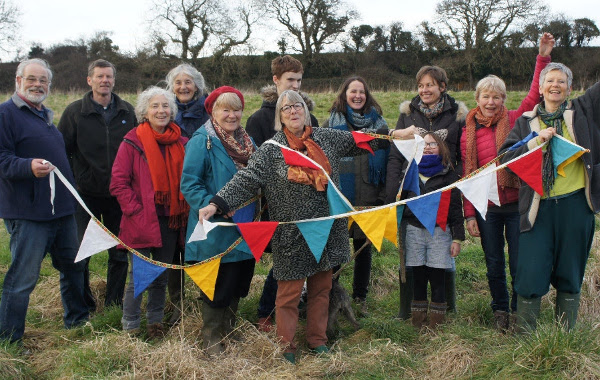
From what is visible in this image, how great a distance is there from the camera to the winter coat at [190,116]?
541 centimetres

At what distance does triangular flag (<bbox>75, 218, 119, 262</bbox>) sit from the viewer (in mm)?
4453

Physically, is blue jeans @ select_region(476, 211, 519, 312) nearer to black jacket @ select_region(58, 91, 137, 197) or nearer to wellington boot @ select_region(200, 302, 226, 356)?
wellington boot @ select_region(200, 302, 226, 356)

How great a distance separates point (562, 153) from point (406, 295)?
2.03 m

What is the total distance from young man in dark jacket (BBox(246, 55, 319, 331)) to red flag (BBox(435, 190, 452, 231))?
1.56 m

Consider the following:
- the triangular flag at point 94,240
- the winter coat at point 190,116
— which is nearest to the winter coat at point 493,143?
the winter coat at point 190,116

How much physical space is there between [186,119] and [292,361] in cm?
266

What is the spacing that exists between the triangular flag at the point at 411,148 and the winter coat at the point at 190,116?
211 centimetres

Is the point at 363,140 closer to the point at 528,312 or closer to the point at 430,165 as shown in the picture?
the point at 430,165

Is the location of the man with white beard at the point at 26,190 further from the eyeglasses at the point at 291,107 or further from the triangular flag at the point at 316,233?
the triangular flag at the point at 316,233

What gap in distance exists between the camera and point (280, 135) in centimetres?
441

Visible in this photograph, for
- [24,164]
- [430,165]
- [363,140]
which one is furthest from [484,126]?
[24,164]

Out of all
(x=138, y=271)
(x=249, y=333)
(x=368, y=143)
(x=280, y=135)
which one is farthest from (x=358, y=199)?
(x=138, y=271)

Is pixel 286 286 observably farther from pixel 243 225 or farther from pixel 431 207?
pixel 431 207

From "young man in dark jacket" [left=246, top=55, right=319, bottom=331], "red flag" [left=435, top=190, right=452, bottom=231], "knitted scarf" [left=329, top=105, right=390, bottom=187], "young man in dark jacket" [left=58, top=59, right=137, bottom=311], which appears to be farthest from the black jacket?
"red flag" [left=435, top=190, right=452, bottom=231]
